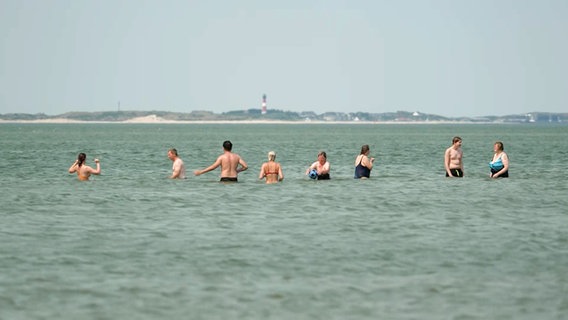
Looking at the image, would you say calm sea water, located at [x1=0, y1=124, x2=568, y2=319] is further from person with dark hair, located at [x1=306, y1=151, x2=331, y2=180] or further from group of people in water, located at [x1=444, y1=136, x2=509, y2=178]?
group of people in water, located at [x1=444, y1=136, x2=509, y2=178]

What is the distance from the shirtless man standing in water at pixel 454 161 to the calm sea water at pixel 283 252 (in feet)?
4.36

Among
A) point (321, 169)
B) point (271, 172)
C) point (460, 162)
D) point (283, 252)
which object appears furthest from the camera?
point (460, 162)

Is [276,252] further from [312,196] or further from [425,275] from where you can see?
[312,196]

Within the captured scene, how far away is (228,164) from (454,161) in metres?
7.84

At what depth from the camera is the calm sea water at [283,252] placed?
1434cm

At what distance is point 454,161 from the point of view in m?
35.9

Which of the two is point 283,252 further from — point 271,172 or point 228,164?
point 271,172

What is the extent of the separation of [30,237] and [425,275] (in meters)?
8.33

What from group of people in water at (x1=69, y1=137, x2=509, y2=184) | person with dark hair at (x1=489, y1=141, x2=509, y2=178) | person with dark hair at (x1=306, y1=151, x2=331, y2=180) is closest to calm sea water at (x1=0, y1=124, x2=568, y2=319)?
group of people in water at (x1=69, y1=137, x2=509, y2=184)

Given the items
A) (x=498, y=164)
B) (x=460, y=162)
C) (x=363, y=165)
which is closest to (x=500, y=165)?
(x=498, y=164)

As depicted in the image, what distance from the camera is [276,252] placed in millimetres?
18984

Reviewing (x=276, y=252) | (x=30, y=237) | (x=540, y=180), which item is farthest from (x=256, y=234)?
(x=540, y=180)

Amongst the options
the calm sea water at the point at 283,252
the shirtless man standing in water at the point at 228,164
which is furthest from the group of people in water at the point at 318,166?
the calm sea water at the point at 283,252

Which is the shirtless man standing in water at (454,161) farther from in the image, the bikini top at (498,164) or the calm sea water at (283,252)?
the calm sea water at (283,252)
